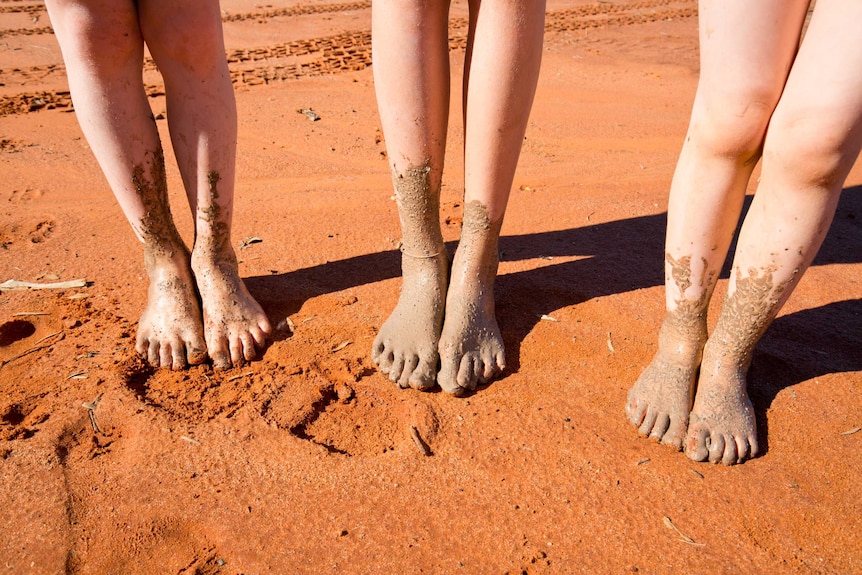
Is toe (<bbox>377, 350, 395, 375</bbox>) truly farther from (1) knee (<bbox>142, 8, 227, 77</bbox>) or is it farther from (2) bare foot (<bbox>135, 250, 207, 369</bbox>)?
(1) knee (<bbox>142, 8, 227, 77</bbox>)

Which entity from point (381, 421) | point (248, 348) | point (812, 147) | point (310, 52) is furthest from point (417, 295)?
point (310, 52)

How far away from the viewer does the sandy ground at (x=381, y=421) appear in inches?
56.7

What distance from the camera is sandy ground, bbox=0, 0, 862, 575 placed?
1.44 meters

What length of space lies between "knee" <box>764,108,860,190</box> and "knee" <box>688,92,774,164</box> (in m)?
0.05

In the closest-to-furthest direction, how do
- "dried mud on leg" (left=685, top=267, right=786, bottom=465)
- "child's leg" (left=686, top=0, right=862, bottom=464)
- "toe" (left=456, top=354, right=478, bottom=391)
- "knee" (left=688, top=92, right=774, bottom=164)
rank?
1. "child's leg" (left=686, top=0, right=862, bottom=464)
2. "knee" (left=688, top=92, right=774, bottom=164)
3. "dried mud on leg" (left=685, top=267, right=786, bottom=465)
4. "toe" (left=456, top=354, right=478, bottom=391)

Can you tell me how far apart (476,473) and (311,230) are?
153cm

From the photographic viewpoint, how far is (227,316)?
2039mm

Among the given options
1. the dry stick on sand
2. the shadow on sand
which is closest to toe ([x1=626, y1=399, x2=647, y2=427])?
the shadow on sand

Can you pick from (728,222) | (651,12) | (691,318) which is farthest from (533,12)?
(651,12)

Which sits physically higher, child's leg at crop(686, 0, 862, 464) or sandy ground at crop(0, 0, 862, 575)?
child's leg at crop(686, 0, 862, 464)

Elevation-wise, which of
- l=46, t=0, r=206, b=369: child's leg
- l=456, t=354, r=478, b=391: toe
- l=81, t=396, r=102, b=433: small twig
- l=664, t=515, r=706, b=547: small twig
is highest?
l=46, t=0, r=206, b=369: child's leg

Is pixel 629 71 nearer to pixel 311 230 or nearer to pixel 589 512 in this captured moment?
pixel 311 230

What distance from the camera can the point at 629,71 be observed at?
18.3 feet

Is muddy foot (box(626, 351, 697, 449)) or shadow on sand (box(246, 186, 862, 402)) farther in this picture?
shadow on sand (box(246, 186, 862, 402))
